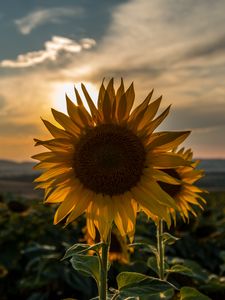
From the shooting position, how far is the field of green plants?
497 centimetres

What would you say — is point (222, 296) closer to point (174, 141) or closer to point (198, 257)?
point (174, 141)

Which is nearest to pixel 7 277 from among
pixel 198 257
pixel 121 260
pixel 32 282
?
pixel 32 282

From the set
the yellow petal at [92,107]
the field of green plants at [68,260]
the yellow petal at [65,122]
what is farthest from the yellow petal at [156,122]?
the field of green plants at [68,260]

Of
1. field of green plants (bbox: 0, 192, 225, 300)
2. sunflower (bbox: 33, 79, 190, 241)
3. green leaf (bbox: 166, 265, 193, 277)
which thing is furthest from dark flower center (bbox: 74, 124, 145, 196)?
field of green plants (bbox: 0, 192, 225, 300)

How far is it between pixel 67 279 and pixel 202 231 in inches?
129

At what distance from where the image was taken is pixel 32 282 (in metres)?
6.06

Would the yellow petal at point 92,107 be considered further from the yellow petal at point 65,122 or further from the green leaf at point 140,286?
the green leaf at point 140,286

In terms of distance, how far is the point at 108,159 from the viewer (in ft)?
8.89

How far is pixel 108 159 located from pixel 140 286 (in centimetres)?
70

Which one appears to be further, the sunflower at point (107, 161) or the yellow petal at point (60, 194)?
the yellow petal at point (60, 194)

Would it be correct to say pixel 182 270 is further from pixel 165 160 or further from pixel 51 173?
pixel 51 173

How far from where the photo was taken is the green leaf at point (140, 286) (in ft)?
7.38

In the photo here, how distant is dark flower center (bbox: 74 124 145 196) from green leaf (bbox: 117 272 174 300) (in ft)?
1.65

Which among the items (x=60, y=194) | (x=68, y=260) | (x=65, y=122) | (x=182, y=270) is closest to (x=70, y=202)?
(x=60, y=194)
